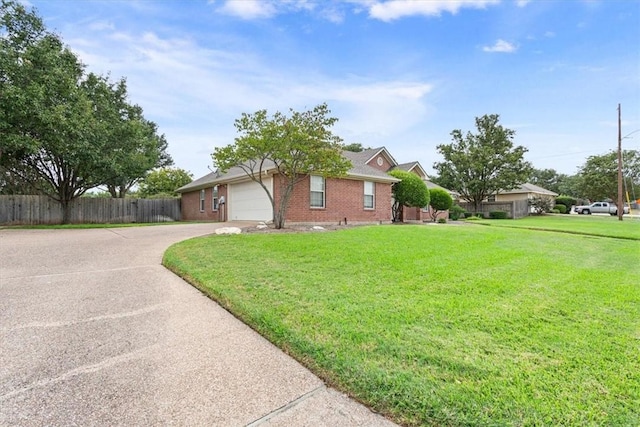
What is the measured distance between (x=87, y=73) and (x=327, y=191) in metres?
14.7

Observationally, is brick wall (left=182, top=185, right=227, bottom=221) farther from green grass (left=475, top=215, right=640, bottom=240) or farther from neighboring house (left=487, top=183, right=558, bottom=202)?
neighboring house (left=487, top=183, right=558, bottom=202)

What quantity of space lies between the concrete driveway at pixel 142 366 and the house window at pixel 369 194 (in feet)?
42.3

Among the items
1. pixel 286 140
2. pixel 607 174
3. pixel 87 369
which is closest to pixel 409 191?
pixel 286 140

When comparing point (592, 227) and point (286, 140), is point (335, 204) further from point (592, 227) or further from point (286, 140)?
point (592, 227)

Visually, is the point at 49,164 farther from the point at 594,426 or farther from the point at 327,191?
the point at 594,426

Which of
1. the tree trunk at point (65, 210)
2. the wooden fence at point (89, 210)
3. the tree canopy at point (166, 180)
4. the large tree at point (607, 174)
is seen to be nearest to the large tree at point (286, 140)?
the tree trunk at point (65, 210)

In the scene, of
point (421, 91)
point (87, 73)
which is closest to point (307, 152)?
point (421, 91)

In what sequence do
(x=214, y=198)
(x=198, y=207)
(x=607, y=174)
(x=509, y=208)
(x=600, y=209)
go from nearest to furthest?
(x=214, y=198), (x=198, y=207), (x=509, y=208), (x=600, y=209), (x=607, y=174)

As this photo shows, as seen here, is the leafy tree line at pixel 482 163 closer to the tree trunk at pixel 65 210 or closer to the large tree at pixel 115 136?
the large tree at pixel 115 136

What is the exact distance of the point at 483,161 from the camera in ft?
95.4

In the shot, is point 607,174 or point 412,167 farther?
point 607,174

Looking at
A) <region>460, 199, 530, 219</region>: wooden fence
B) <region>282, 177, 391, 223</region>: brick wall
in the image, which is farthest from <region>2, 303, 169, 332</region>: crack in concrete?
<region>460, 199, 530, 219</region>: wooden fence

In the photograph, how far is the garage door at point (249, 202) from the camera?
14.4 m

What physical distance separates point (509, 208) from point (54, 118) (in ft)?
112
